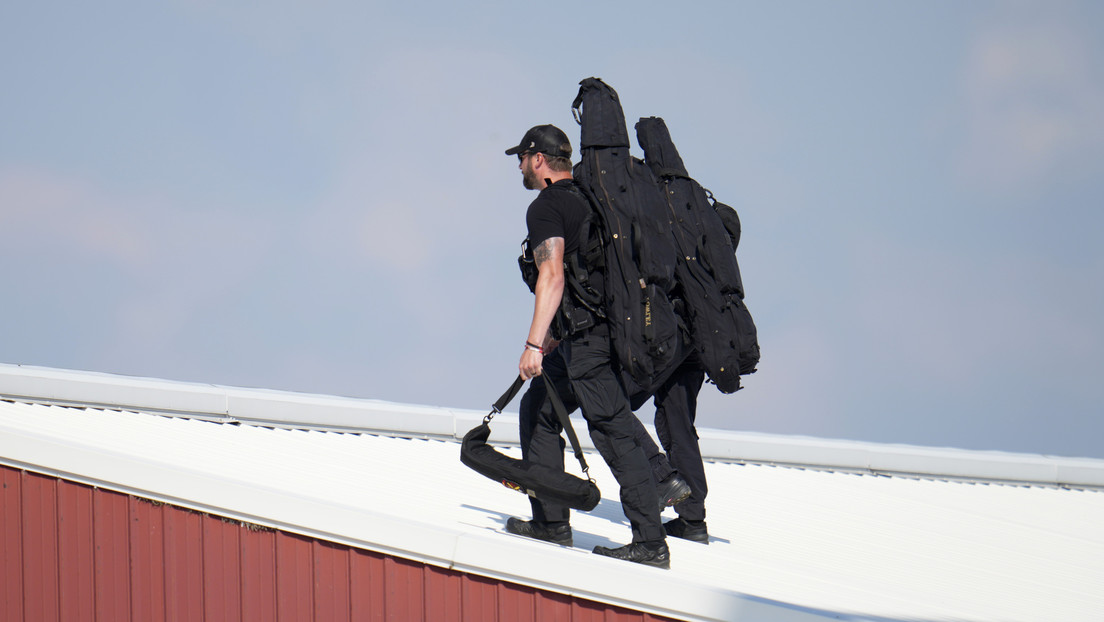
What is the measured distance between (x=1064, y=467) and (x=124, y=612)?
9.52 metres

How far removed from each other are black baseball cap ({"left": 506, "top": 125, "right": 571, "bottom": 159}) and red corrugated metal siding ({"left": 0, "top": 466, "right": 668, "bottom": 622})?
2034 mm

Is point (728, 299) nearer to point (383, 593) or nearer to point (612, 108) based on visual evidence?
point (612, 108)

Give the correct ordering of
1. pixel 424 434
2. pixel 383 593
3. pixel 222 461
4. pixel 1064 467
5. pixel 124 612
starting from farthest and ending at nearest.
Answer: pixel 1064 467 < pixel 424 434 < pixel 222 461 < pixel 124 612 < pixel 383 593

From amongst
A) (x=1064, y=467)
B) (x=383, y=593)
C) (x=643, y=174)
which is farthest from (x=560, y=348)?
(x=1064, y=467)

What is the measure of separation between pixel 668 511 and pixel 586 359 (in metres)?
2.52

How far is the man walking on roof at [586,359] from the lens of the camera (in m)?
4.78

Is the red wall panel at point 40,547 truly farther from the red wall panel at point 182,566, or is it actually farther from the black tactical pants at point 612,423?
the black tactical pants at point 612,423

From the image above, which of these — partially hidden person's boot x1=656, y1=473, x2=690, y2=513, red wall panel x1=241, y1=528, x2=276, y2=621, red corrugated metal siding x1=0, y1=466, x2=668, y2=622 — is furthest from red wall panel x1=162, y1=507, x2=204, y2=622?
partially hidden person's boot x1=656, y1=473, x2=690, y2=513

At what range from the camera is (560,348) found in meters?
5.13

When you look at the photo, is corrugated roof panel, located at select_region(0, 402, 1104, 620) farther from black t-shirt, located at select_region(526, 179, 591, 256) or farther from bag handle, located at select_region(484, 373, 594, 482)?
black t-shirt, located at select_region(526, 179, 591, 256)

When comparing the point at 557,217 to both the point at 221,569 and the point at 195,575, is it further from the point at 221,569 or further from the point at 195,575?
the point at 195,575

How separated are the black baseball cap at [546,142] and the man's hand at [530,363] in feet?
3.25

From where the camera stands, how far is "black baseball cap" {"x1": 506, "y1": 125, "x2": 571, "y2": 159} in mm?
5086

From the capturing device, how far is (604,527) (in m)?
6.10
